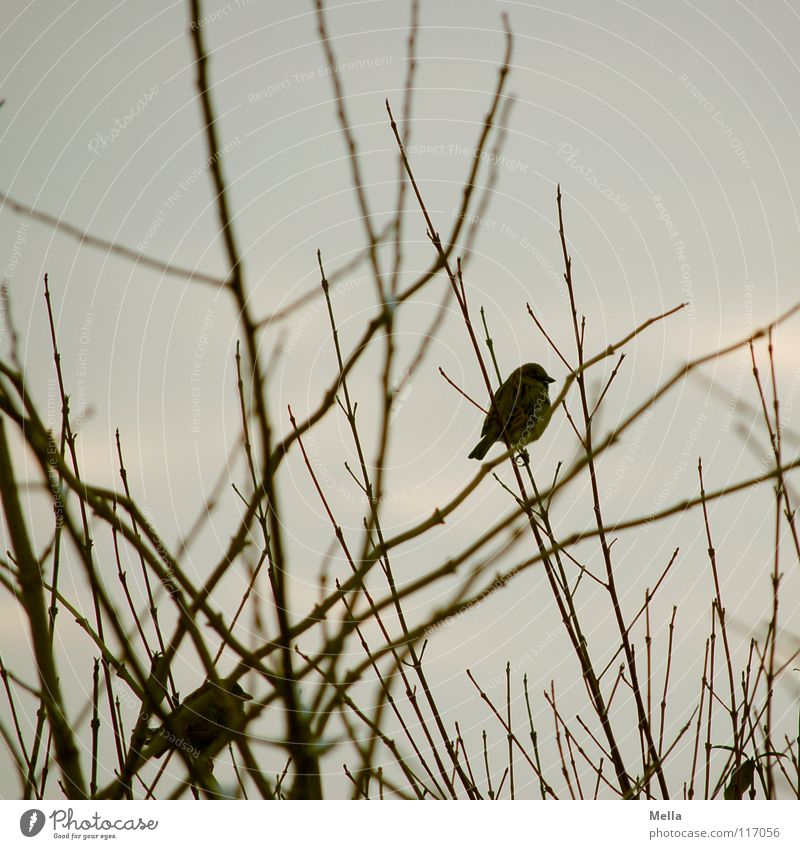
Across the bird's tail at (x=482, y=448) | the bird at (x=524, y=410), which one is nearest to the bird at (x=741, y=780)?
the bird at (x=524, y=410)

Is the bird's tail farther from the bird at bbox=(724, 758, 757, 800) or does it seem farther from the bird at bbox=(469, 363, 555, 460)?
the bird at bbox=(724, 758, 757, 800)

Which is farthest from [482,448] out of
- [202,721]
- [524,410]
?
[202,721]

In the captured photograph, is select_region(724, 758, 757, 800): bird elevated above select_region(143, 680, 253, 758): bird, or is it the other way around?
select_region(143, 680, 253, 758): bird

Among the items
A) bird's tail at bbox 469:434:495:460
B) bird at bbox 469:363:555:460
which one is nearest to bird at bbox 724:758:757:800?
bird at bbox 469:363:555:460

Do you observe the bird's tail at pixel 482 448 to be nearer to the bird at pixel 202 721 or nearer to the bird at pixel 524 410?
the bird at pixel 524 410

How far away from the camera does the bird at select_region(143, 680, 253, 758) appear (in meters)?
1.56

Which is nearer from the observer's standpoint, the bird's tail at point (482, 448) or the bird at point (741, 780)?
the bird at point (741, 780)

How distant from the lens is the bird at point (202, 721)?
1.56 metres

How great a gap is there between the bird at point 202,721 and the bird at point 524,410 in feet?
2.86

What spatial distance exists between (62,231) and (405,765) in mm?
1335

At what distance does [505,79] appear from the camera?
6.46 feet

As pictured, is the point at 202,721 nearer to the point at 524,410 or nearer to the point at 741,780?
the point at 741,780
